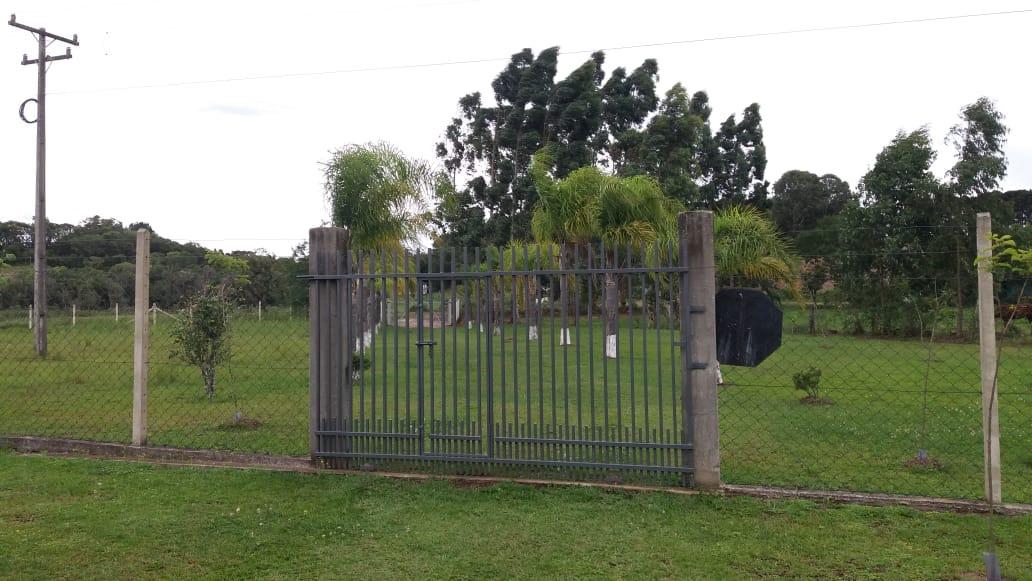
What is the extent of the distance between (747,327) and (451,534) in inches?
105

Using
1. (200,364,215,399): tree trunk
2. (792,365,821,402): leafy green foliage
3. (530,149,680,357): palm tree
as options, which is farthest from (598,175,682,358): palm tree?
(200,364,215,399): tree trunk

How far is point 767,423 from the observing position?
916 centimetres

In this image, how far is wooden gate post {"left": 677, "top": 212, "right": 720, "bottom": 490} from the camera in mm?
5574

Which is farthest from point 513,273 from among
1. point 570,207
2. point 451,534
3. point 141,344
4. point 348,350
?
point 570,207

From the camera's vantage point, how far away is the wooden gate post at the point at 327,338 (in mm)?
6406

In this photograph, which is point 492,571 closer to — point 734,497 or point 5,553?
point 734,497

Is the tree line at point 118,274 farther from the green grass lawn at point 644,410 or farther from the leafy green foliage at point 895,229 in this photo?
the leafy green foliage at point 895,229

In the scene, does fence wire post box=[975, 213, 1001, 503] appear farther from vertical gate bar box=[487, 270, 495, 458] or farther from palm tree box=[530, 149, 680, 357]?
palm tree box=[530, 149, 680, 357]

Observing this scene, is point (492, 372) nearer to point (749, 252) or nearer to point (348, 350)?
point (348, 350)

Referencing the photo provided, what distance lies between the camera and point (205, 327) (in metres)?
9.53

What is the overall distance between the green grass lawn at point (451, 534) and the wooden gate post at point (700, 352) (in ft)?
0.99

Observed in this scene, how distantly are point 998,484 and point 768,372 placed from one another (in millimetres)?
9378

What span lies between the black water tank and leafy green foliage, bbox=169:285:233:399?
250 inches

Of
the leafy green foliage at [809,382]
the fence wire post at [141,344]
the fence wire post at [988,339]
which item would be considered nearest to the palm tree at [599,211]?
the leafy green foliage at [809,382]
